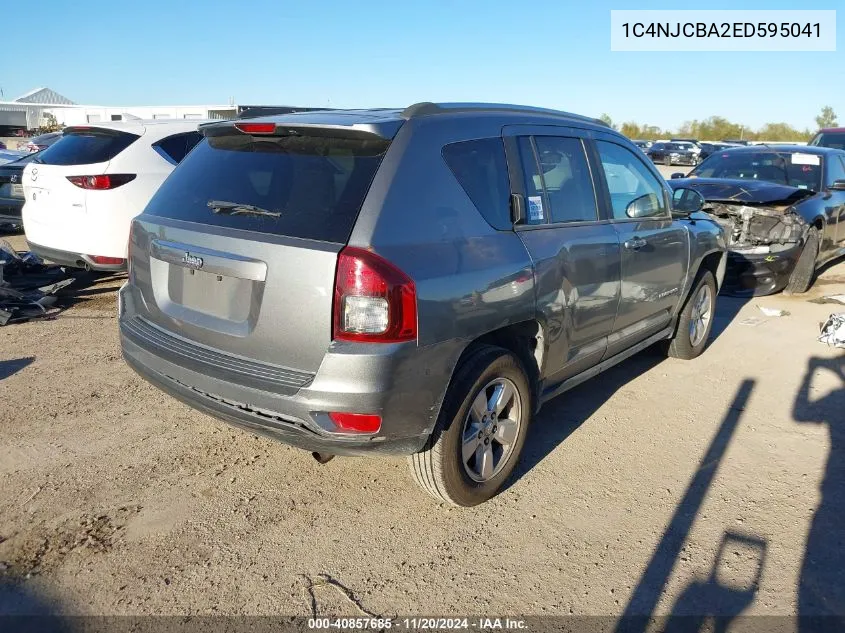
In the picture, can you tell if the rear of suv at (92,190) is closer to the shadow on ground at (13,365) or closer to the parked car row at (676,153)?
the shadow on ground at (13,365)

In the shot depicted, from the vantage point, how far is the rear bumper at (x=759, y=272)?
295 inches

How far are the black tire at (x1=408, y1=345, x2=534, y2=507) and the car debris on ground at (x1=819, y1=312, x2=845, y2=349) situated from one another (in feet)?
13.2

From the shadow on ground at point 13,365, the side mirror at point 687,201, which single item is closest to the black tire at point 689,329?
the side mirror at point 687,201

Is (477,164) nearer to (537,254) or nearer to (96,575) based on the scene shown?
(537,254)

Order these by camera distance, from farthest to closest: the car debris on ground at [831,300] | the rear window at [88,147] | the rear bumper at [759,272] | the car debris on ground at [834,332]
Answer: the car debris on ground at [831,300]
the rear bumper at [759,272]
the rear window at [88,147]
the car debris on ground at [834,332]

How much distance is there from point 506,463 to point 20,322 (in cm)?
482

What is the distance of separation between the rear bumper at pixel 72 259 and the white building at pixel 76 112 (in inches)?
57.5

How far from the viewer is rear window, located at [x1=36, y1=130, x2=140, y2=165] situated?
243 inches

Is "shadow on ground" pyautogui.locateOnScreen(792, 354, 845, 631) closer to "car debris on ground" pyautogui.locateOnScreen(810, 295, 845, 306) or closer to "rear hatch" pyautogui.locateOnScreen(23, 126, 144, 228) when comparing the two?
"car debris on ground" pyautogui.locateOnScreen(810, 295, 845, 306)

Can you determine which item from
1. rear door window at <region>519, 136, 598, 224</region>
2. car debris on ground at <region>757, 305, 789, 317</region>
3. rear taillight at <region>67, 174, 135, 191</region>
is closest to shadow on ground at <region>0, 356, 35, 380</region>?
rear taillight at <region>67, 174, 135, 191</region>

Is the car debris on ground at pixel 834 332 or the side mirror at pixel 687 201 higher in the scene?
the side mirror at pixel 687 201

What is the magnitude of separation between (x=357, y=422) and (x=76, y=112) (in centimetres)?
4388

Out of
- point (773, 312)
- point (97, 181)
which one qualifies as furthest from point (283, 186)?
point (773, 312)

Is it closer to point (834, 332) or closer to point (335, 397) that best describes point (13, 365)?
point (335, 397)
